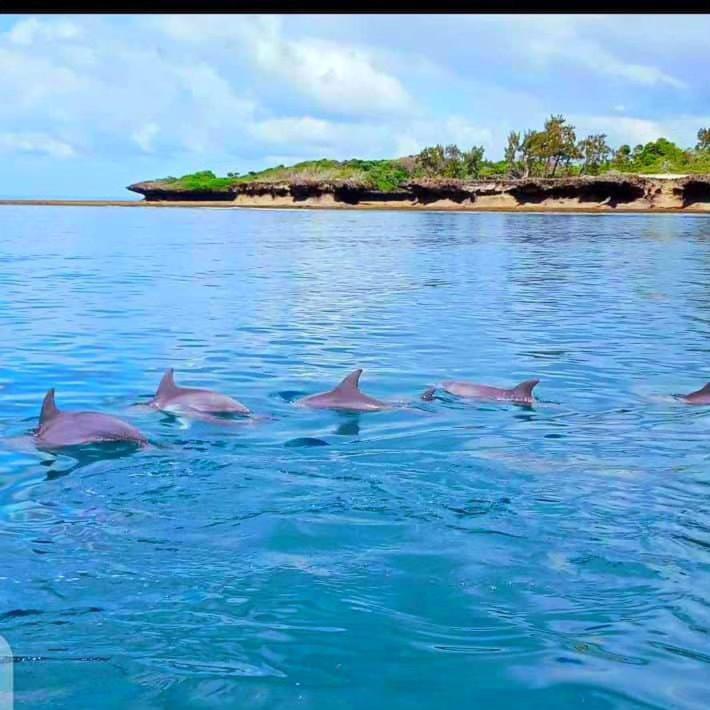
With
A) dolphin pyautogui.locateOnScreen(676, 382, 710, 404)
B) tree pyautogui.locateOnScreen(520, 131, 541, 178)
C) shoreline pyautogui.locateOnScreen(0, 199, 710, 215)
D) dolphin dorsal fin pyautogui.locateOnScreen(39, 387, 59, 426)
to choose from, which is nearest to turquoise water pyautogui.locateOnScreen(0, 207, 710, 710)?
dolphin pyautogui.locateOnScreen(676, 382, 710, 404)

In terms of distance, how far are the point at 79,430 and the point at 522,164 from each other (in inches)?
4385

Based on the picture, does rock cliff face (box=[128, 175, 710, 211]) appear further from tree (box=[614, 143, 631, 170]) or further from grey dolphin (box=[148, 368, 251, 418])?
grey dolphin (box=[148, 368, 251, 418])

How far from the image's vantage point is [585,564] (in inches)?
227

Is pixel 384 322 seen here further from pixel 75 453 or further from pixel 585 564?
pixel 585 564

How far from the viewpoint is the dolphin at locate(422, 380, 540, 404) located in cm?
1060

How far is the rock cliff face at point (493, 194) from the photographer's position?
8262 centimetres

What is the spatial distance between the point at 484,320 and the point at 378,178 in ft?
339

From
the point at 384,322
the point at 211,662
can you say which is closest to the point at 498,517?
the point at 211,662

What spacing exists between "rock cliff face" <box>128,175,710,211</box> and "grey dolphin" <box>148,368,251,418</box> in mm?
76805

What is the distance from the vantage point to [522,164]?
114 m

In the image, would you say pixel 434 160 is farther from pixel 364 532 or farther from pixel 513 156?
pixel 364 532

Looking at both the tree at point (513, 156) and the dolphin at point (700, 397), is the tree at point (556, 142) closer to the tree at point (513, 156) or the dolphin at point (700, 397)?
the tree at point (513, 156)

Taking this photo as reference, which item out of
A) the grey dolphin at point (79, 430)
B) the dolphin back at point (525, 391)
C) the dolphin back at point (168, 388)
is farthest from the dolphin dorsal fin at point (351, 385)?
the grey dolphin at point (79, 430)

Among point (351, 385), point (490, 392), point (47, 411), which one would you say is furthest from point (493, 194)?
point (47, 411)
